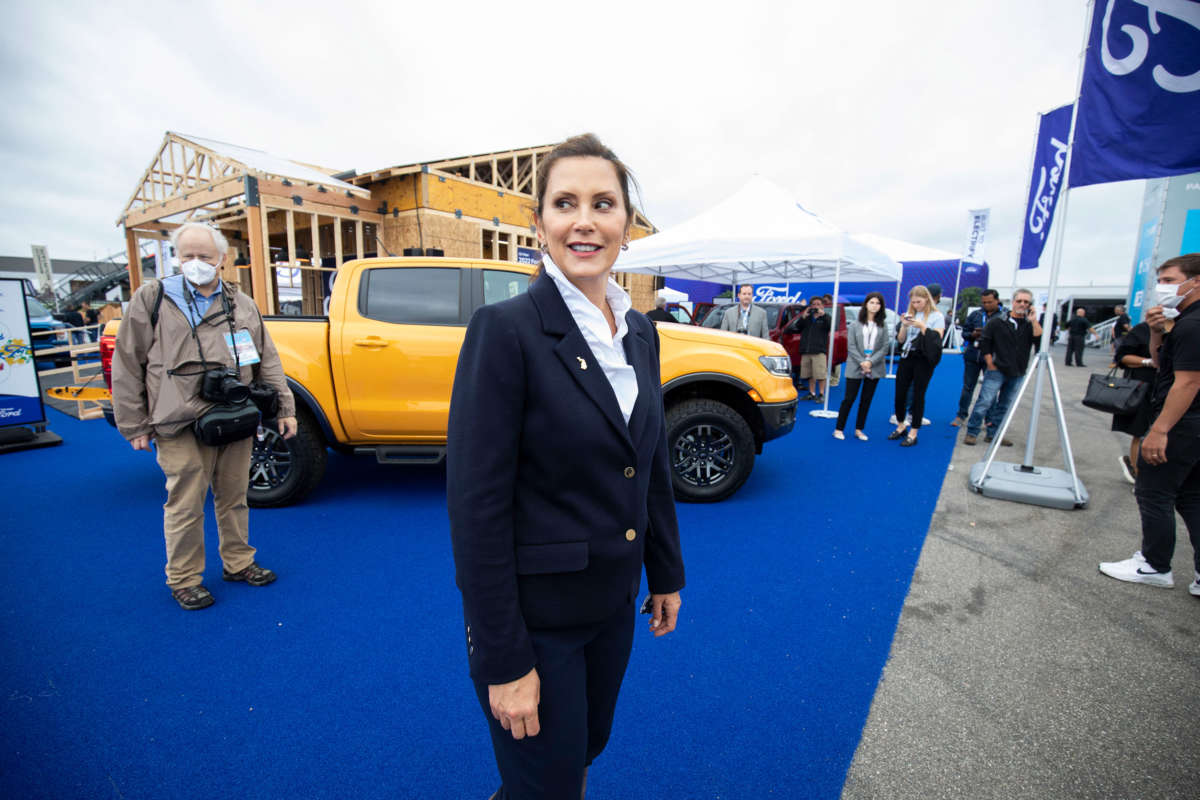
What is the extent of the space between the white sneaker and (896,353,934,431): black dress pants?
324 cm

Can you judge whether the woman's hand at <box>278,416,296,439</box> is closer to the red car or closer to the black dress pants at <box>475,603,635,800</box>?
the black dress pants at <box>475,603,635,800</box>

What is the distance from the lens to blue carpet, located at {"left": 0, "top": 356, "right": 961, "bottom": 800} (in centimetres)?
184

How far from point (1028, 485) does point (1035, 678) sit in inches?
115

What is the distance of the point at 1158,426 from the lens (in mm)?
2801

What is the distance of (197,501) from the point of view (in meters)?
2.67

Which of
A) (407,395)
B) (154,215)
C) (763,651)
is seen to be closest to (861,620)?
(763,651)

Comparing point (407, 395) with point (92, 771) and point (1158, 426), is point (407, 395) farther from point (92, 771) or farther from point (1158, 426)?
point (1158, 426)

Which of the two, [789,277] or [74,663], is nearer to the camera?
[74,663]

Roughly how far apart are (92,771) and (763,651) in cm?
259

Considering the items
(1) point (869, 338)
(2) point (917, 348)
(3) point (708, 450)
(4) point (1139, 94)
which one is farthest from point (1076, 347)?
(3) point (708, 450)

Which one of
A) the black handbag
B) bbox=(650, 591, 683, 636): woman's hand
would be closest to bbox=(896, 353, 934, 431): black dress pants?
the black handbag

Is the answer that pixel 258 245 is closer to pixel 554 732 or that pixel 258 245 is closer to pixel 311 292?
pixel 311 292

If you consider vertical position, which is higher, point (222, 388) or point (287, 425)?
point (222, 388)

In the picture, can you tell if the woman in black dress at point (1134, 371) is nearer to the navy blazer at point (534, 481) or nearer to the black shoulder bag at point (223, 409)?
the navy blazer at point (534, 481)
